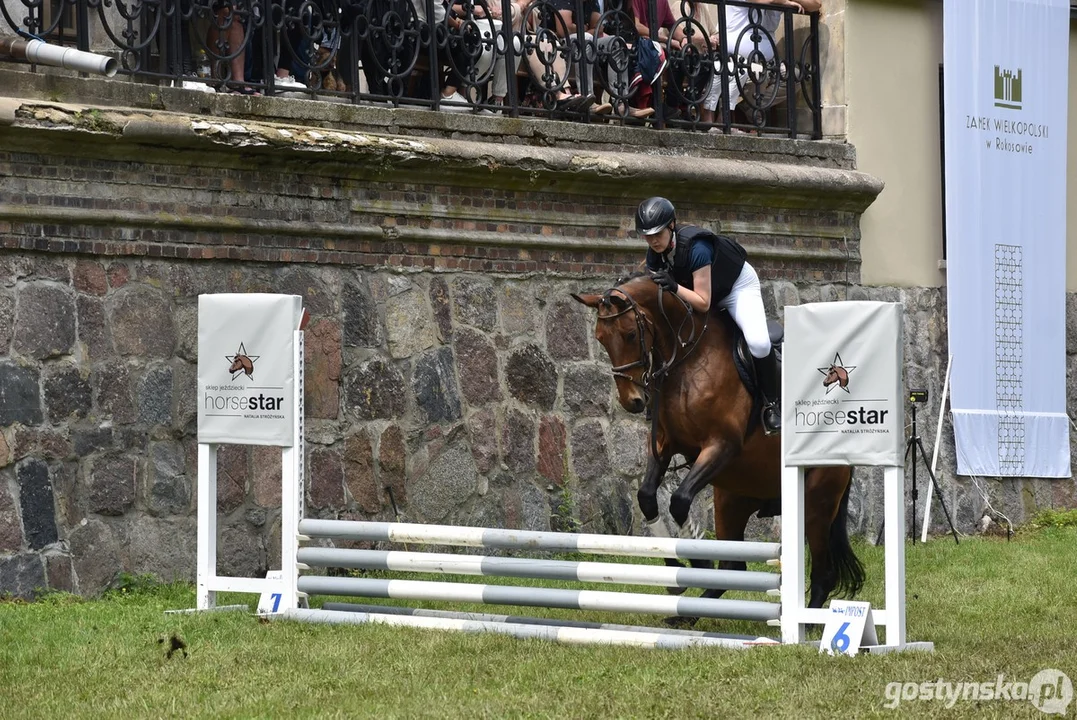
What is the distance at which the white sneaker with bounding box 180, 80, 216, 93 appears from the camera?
1137 centimetres

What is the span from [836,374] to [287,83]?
572 centimetres

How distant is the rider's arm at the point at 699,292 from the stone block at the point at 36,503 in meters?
4.41

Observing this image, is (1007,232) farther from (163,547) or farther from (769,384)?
(163,547)

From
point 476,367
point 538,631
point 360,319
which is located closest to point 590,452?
point 476,367

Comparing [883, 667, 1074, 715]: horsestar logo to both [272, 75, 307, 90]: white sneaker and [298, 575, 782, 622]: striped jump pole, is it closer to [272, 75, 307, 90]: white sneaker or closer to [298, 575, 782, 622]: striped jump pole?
[298, 575, 782, 622]: striped jump pole

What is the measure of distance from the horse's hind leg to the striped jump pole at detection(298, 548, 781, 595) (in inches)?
35.5

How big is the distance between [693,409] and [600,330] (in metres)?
0.75

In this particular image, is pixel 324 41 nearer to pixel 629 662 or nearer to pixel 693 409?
pixel 693 409

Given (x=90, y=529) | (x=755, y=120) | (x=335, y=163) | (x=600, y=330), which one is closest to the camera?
(x=600, y=330)

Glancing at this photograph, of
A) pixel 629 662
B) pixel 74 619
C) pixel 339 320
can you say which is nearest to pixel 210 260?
pixel 339 320

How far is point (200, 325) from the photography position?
9.42 meters

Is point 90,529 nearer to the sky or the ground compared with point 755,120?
nearer to the ground

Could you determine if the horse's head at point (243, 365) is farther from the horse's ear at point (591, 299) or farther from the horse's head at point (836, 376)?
the horse's head at point (836, 376)

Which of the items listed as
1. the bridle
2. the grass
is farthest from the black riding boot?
the grass
